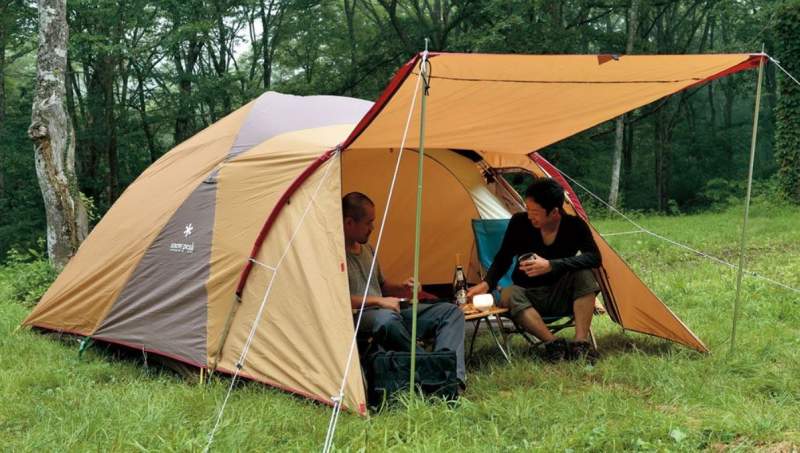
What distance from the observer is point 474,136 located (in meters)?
4.83

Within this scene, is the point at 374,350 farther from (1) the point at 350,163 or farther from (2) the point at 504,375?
(1) the point at 350,163

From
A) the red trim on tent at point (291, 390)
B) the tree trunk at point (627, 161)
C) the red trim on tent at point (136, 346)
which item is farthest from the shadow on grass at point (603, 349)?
the tree trunk at point (627, 161)

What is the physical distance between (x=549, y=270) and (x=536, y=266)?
8 centimetres

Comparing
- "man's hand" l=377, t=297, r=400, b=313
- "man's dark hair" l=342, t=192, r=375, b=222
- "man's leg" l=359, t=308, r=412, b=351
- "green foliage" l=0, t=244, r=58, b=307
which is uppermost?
"man's dark hair" l=342, t=192, r=375, b=222

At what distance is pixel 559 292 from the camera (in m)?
4.69

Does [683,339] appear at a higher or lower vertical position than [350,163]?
lower

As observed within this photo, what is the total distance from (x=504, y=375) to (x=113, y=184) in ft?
57.3

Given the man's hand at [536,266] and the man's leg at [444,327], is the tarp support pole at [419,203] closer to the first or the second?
the man's leg at [444,327]

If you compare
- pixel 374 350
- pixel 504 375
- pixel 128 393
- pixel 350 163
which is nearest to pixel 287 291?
pixel 374 350

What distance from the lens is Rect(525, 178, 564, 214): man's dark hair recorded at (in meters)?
4.63

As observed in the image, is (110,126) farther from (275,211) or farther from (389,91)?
→ (389,91)

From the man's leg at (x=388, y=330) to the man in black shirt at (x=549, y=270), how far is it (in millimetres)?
785

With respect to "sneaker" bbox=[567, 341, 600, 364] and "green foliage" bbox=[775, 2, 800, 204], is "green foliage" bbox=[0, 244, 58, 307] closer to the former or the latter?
"sneaker" bbox=[567, 341, 600, 364]

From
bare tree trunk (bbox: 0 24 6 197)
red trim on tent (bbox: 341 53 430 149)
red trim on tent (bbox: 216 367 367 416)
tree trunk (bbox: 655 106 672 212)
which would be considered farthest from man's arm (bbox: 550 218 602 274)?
tree trunk (bbox: 655 106 672 212)
